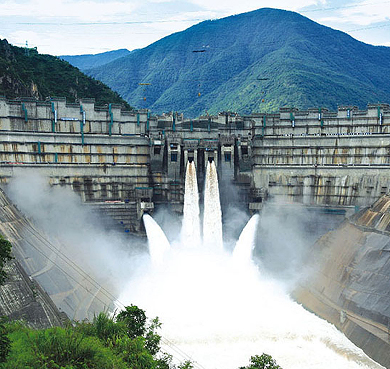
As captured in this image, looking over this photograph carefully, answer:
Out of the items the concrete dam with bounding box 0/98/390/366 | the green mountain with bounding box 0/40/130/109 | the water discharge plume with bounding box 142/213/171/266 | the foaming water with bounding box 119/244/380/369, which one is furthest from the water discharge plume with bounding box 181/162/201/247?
the green mountain with bounding box 0/40/130/109

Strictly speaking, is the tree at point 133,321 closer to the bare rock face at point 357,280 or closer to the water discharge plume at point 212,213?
the bare rock face at point 357,280

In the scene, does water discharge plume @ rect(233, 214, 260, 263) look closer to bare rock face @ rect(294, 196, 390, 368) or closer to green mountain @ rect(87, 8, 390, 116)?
bare rock face @ rect(294, 196, 390, 368)

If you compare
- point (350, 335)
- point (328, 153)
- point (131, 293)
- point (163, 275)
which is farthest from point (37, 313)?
→ point (328, 153)

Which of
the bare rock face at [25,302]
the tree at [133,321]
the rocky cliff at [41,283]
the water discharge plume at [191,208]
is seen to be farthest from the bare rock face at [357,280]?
the bare rock face at [25,302]

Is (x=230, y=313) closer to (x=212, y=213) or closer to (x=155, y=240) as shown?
(x=212, y=213)

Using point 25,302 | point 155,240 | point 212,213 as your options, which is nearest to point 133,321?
point 25,302
